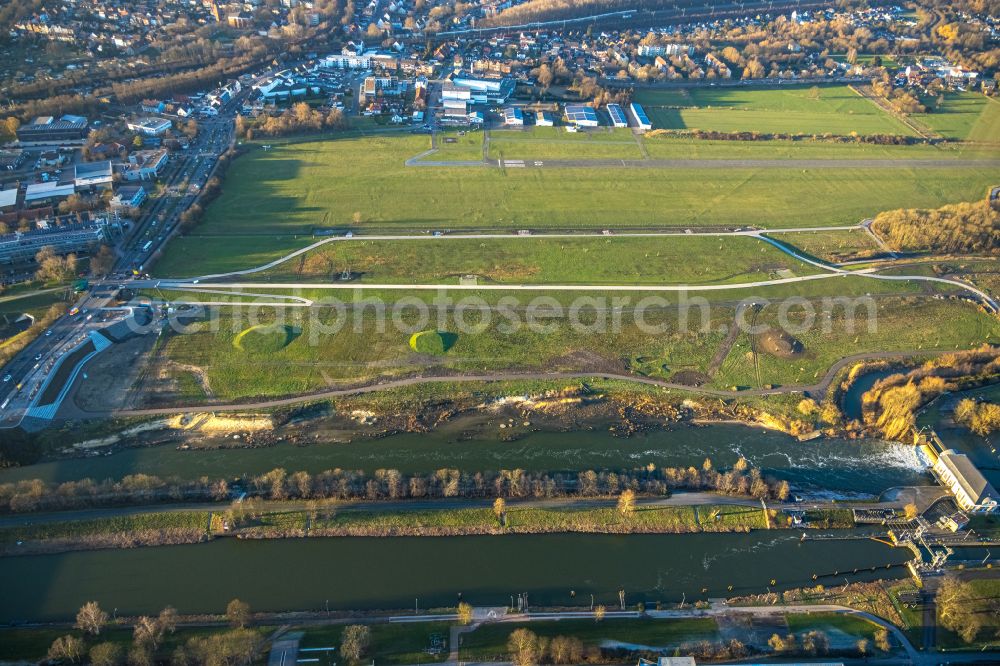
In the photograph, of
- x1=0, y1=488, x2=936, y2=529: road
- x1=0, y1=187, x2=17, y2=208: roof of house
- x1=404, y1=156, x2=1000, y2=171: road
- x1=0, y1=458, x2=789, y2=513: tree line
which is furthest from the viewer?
x1=404, y1=156, x2=1000, y2=171: road

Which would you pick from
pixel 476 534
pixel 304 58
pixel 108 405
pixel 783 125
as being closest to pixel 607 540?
pixel 476 534

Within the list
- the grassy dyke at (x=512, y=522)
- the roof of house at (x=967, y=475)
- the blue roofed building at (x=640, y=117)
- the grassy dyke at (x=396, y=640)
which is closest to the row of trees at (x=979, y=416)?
the roof of house at (x=967, y=475)

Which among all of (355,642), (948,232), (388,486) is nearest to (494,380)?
(388,486)

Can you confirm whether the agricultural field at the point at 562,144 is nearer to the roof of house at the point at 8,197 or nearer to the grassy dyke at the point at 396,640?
the roof of house at the point at 8,197

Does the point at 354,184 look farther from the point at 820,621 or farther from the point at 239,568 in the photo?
the point at 820,621

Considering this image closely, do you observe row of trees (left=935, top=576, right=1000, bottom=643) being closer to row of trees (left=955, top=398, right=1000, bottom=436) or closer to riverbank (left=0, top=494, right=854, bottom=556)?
riverbank (left=0, top=494, right=854, bottom=556)

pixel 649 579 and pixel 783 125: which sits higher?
pixel 783 125

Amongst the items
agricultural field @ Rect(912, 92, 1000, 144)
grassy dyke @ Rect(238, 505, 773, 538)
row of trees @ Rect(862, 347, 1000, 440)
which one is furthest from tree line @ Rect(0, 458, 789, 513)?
agricultural field @ Rect(912, 92, 1000, 144)
